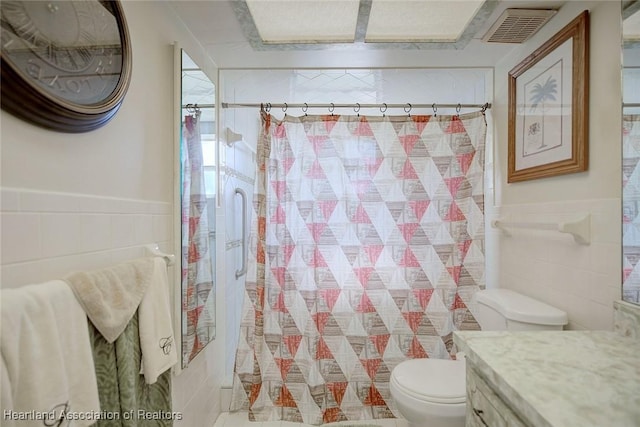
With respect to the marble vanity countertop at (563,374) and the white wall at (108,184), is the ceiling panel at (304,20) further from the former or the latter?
the marble vanity countertop at (563,374)

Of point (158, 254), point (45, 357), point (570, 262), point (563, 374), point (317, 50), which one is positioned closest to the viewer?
point (45, 357)

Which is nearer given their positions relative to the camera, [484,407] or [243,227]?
[484,407]

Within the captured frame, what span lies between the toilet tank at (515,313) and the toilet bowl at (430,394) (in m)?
0.32

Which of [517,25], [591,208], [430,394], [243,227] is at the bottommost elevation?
[430,394]

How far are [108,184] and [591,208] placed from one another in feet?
6.06

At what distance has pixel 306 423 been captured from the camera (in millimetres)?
1968

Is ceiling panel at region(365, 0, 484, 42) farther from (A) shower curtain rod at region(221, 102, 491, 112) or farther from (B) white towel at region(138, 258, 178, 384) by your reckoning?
(B) white towel at region(138, 258, 178, 384)

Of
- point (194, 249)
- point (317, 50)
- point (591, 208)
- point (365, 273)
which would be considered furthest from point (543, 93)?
point (194, 249)

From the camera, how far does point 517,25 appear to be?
156 centimetres

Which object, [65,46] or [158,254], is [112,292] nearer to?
[158,254]

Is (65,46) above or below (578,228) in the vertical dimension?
above

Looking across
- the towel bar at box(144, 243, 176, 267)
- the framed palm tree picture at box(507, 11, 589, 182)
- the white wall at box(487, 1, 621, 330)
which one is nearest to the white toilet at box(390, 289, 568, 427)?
the white wall at box(487, 1, 621, 330)

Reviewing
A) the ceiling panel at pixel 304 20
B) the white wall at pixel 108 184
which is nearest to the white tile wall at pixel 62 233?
the white wall at pixel 108 184

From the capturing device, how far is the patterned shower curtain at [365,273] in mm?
2023
